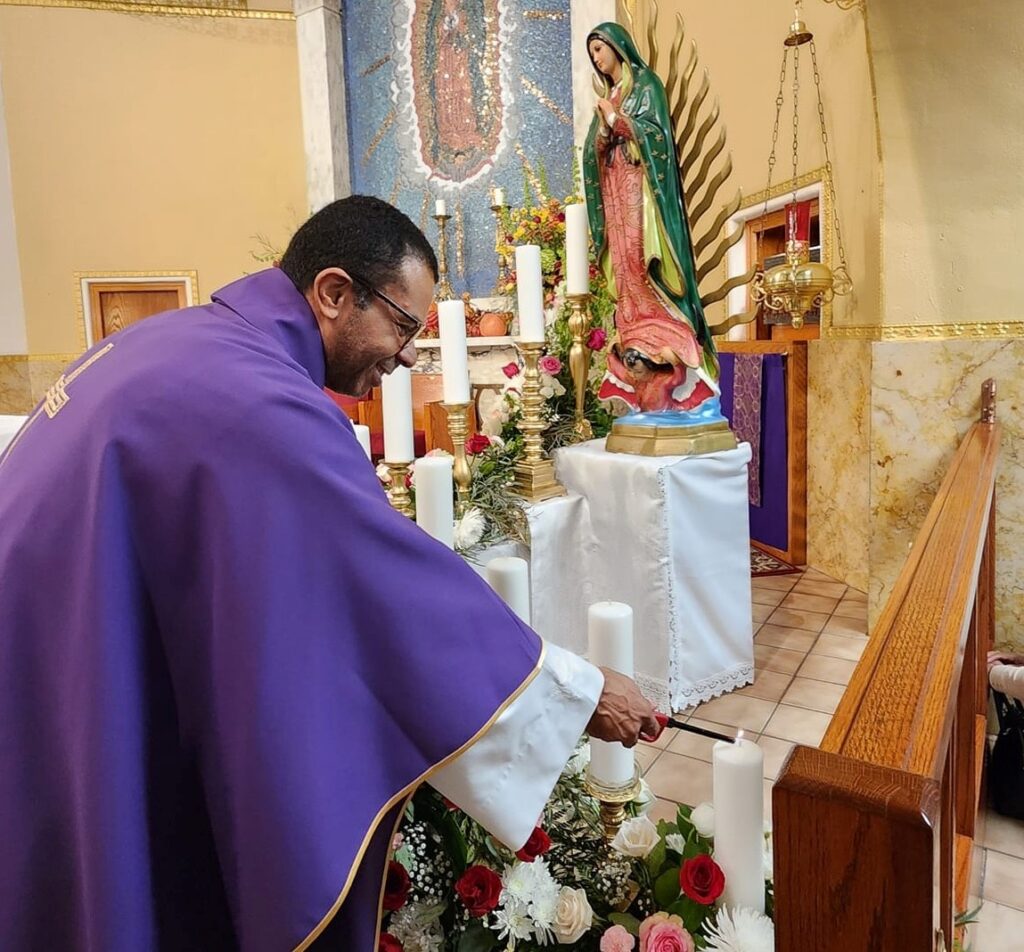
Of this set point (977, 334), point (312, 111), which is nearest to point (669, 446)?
point (977, 334)

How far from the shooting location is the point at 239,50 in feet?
24.2

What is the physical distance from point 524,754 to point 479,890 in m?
0.26

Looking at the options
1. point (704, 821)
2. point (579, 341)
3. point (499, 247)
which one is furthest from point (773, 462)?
point (704, 821)

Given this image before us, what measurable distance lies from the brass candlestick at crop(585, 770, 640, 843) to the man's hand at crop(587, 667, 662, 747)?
151 mm

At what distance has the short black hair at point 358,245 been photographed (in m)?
1.21

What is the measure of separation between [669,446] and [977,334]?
4.72ft

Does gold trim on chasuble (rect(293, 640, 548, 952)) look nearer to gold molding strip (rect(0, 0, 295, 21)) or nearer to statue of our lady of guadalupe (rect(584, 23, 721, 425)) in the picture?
statue of our lady of guadalupe (rect(584, 23, 721, 425))

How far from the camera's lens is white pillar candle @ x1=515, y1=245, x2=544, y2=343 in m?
2.78

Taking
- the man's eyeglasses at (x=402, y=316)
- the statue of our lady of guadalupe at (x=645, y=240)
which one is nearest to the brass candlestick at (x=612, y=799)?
the man's eyeglasses at (x=402, y=316)

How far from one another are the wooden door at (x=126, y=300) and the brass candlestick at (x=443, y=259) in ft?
8.87

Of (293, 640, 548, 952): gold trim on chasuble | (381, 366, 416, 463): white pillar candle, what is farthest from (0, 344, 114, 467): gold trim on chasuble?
(381, 366, 416, 463): white pillar candle

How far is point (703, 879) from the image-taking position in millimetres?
1041

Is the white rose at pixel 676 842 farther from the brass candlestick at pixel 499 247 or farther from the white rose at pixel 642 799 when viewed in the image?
the brass candlestick at pixel 499 247

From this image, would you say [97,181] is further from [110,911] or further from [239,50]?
[110,911]
